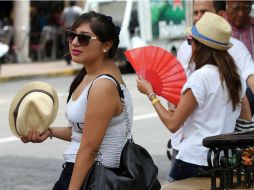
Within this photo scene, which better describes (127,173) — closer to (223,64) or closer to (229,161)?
(229,161)

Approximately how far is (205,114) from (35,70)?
66.8ft

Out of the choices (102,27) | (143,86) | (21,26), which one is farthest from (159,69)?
(21,26)

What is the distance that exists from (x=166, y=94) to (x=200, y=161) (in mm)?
490

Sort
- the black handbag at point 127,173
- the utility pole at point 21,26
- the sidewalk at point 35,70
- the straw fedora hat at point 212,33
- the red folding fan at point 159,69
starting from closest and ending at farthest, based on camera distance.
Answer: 1. the black handbag at point 127,173
2. the straw fedora hat at point 212,33
3. the red folding fan at point 159,69
4. the sidewalk at point 35,70
5. the utility pole at point 21,26

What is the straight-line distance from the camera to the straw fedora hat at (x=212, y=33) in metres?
4.51

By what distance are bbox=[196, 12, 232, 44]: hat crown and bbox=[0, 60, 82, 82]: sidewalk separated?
57.8 feet

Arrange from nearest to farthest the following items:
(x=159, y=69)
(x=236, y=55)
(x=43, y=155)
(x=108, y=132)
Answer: (x=108, y=132)
(x=159, y=69)
(x=236, y=55)
(x=43, y=155)

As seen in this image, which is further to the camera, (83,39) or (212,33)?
(212,33)

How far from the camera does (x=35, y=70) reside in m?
24.6

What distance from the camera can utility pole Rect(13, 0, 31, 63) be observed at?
26.8m

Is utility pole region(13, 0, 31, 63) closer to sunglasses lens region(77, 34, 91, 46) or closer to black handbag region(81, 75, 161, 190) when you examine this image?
sunglasses lens region(77, 34, 91, 46)

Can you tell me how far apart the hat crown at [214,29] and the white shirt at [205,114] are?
17 centimetres

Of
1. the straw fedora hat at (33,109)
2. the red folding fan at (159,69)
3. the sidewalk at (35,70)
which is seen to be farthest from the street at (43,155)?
the sidewalk at (35,70)

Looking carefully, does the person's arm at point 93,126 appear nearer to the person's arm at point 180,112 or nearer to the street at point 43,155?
the person's arm at point 180,112
